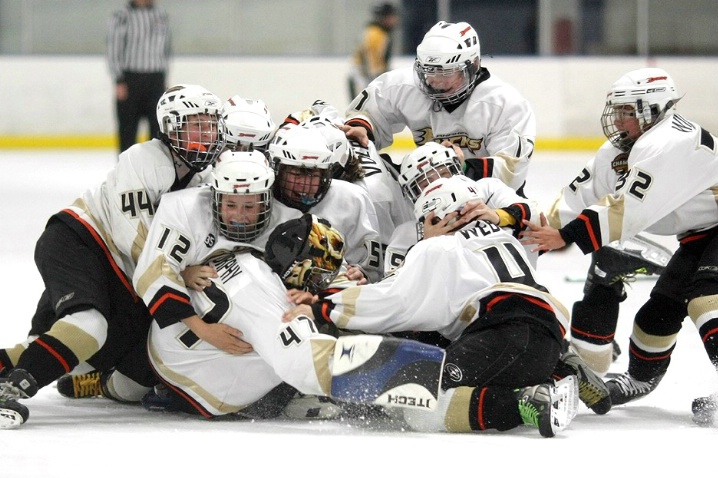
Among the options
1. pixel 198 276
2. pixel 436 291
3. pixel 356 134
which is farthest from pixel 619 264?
pixel 198 276

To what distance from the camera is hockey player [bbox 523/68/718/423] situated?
11.6ft

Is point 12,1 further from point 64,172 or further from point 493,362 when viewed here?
point 493,362

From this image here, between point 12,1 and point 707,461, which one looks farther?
point 12,1

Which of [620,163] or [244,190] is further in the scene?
[620,163]

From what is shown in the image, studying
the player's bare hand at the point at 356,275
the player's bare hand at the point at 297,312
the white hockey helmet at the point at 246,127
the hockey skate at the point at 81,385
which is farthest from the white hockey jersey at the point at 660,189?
the hockey skate at the point at 81,385

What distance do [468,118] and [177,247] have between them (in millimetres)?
1402

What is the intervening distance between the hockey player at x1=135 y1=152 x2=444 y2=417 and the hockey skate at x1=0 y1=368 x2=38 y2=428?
1.23ft

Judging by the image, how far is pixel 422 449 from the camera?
9.73 feet

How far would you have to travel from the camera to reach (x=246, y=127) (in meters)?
3.82

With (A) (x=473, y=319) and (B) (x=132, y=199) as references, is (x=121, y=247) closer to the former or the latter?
(B) (x=132, y=199)

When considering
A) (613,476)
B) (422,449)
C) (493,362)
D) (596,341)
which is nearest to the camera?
(613,476)

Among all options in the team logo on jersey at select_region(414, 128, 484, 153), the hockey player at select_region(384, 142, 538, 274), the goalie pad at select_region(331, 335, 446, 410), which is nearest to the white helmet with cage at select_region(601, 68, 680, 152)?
the hockey player at select_region(384, 142, 538, 274)

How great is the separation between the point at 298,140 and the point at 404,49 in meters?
8.75

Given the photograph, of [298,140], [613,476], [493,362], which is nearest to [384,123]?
[298,140]
